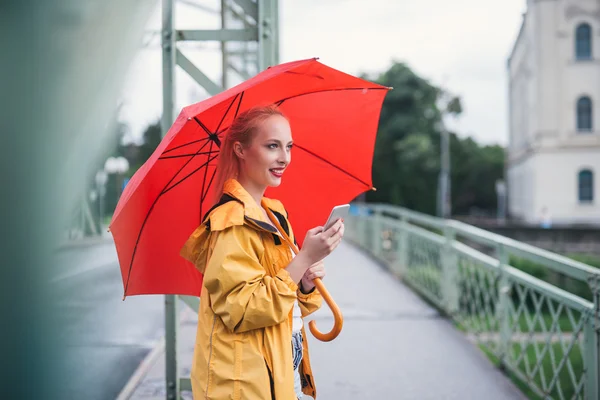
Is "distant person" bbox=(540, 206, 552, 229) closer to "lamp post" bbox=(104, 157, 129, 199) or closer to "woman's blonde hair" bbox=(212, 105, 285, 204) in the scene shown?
"lamp post" bbox=(104, 157, 129, 199)

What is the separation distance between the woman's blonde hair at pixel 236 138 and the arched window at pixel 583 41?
109 ft

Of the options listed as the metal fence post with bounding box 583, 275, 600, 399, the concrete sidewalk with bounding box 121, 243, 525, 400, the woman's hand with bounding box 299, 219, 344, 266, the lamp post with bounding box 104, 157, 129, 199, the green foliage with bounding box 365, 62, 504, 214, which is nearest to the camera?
the woman's hand with bounding box 299, 219, 344, 266

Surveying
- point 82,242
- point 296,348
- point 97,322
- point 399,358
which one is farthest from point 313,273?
point 399,358

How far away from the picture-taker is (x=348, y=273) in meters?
9.30

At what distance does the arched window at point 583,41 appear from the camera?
101 feet

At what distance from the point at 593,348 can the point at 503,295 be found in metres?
1.44

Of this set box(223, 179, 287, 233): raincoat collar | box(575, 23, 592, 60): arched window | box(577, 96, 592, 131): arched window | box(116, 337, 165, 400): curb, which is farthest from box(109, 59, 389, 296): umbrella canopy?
box(575, 23, 592, 60): arched window

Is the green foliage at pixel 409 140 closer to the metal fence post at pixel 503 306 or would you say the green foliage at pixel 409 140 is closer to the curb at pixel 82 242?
the metal fence post at pixel 503 306

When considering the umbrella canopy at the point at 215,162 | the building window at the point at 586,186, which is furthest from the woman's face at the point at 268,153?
the building window at the point at 586,186

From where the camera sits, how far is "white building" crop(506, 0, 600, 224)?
30484mm

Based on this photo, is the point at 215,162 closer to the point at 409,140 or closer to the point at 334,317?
the point at 334,317

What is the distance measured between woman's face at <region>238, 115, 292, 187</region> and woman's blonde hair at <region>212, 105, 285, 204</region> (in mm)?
21

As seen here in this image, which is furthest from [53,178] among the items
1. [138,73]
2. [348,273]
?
[348,273]

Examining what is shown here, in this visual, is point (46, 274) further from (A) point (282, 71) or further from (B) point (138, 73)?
(B) point (138, 73)
